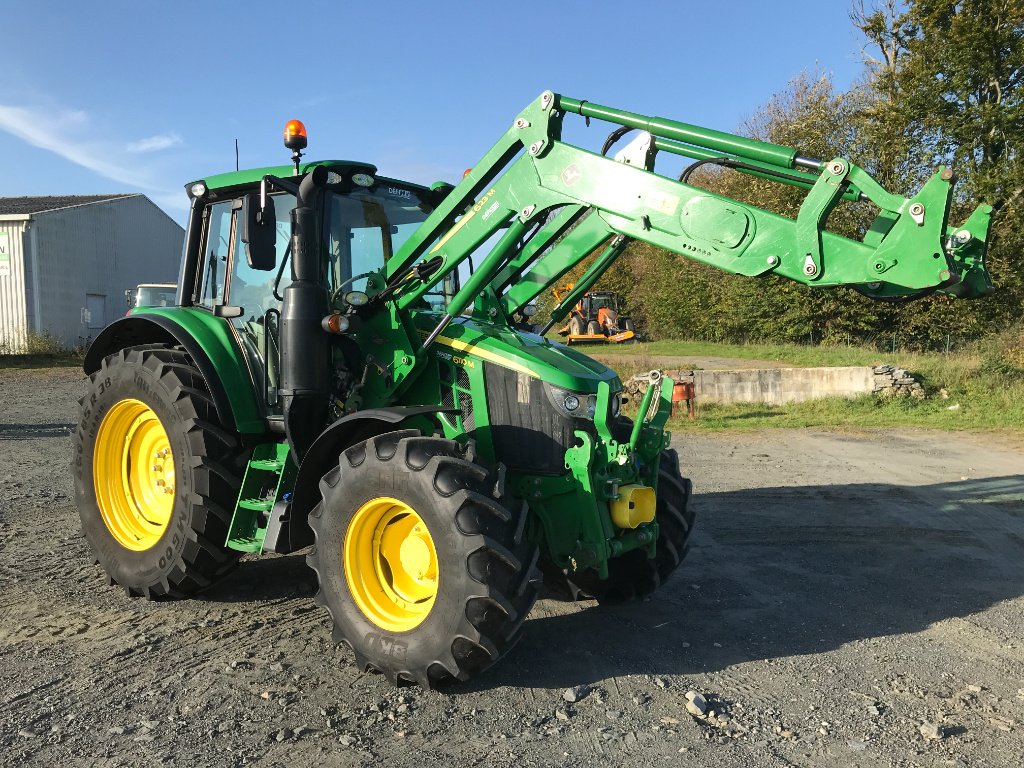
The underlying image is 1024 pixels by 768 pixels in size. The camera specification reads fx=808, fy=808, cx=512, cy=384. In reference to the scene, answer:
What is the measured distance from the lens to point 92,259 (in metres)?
26.3

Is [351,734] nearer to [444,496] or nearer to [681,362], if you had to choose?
[444,496]

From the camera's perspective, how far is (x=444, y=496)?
3484 mm

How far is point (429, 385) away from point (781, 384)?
12.8 meters

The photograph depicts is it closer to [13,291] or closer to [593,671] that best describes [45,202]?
[13,291]

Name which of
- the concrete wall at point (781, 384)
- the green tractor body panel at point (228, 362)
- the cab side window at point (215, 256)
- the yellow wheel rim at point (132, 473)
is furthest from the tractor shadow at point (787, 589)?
the concrete wall at point (781, 384)

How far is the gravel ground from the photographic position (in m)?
3.16

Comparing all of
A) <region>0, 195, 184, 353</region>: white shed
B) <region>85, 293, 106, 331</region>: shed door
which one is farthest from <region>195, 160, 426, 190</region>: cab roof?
<region>85, 293, 106, 331</region>: shed door

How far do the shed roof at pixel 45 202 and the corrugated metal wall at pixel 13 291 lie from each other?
941 millimetres

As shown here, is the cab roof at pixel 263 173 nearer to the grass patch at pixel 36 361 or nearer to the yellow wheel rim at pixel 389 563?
the yellow wheel rim at pixel 389 563

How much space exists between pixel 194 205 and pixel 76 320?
23561 millimetres

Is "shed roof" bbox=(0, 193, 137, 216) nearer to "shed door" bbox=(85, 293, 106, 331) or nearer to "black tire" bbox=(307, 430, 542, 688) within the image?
"shed door" bbox=(85, 293, 106, 331)

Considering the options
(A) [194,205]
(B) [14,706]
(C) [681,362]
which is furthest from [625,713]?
(C) [681,362]

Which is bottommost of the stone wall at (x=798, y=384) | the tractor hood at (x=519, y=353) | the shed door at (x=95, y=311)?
the stone wall at (x=798, y=384)

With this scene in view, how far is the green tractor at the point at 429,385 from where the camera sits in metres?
3.45
